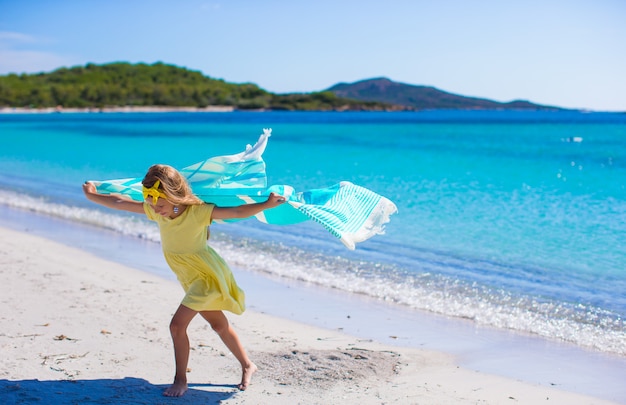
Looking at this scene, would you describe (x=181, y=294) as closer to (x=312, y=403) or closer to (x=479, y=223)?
(x=312, y=403)

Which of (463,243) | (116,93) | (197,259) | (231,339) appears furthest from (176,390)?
(116,93)

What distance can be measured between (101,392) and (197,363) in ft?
2.86

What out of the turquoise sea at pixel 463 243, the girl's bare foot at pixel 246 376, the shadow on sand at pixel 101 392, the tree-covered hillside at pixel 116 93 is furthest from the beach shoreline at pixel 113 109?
the girl's bare foot at pixel 246 376

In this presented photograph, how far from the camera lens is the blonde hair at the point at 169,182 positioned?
4.20 meters

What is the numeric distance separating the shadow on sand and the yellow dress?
0.63 m

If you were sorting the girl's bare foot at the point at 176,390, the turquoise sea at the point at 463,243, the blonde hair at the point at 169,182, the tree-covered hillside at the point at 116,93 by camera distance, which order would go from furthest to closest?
the tree-covered hillside at the point at 116,93
the turquoise sea at the point at 463,243
the girl's bare foot at the point at 176,390
the blonde hair at the point at 169,182

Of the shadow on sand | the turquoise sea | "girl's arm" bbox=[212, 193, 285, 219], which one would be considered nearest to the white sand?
the shadow on sand

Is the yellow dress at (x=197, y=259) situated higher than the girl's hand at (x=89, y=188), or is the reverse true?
the girl's hand at (x=89, y=188)

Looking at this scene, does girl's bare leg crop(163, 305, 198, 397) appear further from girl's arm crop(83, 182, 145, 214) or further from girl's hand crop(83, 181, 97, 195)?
girl's hand crop(83, 181, 97, 195)

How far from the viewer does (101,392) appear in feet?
14.5

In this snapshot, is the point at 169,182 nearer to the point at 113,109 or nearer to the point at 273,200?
the point at 273,200

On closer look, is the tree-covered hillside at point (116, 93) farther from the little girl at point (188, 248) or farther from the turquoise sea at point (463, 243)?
the little girl at point (188, 248)

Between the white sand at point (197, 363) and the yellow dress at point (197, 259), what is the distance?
2.22 ft

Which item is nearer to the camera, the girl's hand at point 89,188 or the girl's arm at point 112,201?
the girl's arm at point 112,201
